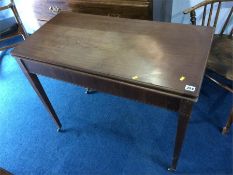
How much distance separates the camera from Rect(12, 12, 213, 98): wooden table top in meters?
A: 0.81

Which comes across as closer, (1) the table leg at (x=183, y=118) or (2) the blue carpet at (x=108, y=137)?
(1) the table leg at (x=183, y=118)

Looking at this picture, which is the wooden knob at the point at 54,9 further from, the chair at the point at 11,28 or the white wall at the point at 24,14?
the white wall at the point at 24,14

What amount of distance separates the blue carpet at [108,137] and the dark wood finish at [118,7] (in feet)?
2.29

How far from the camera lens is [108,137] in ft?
4.98

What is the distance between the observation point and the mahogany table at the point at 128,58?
0.80 meters

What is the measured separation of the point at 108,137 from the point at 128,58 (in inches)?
30.8

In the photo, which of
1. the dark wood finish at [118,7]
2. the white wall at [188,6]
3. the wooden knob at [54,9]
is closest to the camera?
the dark wood finish at [118,7]

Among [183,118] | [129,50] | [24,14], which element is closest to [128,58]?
[129,50]

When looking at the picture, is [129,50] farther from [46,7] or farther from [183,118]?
[46,7]

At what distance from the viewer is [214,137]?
4.63ft

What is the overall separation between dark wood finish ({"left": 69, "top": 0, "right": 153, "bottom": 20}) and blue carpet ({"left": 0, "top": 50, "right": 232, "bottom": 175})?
0.70m

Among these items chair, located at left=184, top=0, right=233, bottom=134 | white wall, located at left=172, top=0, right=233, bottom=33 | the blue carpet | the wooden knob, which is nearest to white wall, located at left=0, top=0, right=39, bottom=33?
the wooden knob

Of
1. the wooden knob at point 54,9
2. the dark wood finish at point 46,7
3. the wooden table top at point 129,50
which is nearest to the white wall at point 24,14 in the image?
the dark wood finish at point 46,7

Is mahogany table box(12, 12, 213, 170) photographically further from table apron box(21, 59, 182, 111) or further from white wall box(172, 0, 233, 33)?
white wall box(172, 0, 233, 33)
